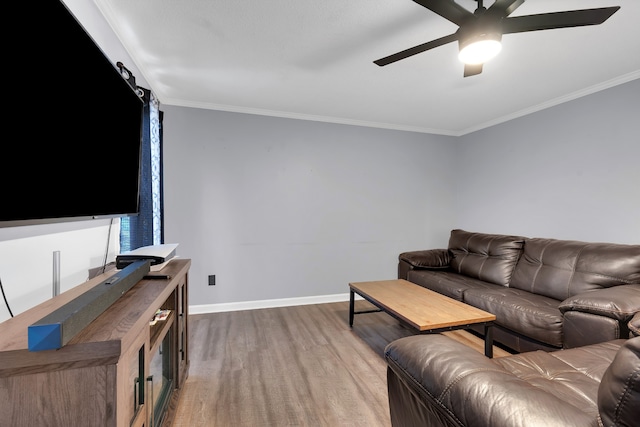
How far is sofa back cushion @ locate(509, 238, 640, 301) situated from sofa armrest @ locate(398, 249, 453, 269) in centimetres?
78

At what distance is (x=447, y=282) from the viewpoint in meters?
2.77

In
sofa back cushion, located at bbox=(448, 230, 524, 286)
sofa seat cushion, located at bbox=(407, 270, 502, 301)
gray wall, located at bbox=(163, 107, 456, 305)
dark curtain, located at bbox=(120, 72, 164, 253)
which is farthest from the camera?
gray wall, located at bbox=(163, 107, 456, 305)

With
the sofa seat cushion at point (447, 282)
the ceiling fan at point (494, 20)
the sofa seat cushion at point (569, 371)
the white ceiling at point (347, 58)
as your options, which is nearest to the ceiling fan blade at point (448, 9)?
the ceiling fan at point (494, 20)

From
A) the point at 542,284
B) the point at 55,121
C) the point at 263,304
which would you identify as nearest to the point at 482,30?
the point at 55,121

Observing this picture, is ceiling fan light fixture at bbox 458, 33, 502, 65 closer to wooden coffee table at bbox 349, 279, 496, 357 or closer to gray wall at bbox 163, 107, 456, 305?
wooden coffee table at bbox 349, 279, 496, 357

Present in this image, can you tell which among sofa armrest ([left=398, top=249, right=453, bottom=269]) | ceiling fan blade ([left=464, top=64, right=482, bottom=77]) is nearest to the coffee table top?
sofa armrest ([left=398, top=249, right=453, bottom=269])

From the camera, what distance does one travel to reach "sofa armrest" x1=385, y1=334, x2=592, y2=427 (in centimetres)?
67

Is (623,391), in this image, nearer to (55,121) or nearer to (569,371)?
(569,371)

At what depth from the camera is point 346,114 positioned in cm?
349

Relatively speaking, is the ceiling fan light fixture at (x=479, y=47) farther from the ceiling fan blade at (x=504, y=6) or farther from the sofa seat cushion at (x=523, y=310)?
the sofa seat cushion at (x=523, y=310)

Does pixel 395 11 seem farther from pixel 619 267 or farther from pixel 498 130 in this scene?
pixel 498 130

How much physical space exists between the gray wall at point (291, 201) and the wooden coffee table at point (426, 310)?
1.12m

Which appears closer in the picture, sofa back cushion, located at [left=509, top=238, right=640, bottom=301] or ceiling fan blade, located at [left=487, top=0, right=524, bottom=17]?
ceiling fan blade, located at [left=487, top=0, right=524, bottom=17]

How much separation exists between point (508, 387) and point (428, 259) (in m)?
2.70
